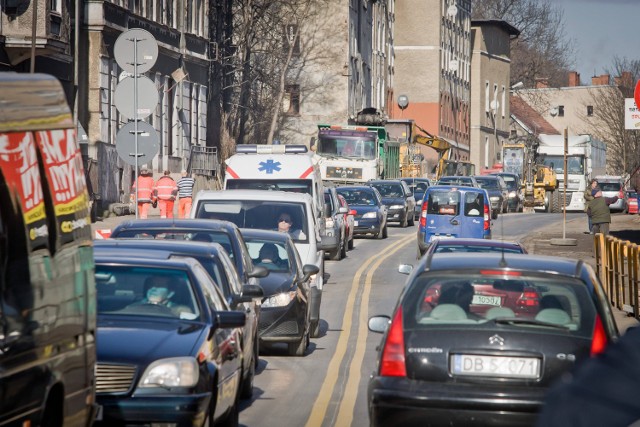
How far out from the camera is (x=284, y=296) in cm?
1547

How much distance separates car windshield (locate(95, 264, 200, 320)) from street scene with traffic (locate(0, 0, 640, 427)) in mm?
17

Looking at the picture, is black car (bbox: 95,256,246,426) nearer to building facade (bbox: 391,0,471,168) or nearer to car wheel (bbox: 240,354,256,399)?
car wheel (bbox: 240,354,256,399)

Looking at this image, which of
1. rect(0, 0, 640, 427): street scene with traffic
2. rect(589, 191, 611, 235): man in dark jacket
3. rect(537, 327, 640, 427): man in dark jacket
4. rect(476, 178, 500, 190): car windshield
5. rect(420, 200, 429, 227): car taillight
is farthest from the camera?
rect(476, 178, 500, 190): car windshield

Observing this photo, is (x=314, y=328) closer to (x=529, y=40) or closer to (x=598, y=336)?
(x=598, y=336)

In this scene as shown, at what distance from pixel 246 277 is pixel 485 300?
549 centimetres

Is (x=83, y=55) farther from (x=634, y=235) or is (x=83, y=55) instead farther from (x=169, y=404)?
(x=169, y=404)

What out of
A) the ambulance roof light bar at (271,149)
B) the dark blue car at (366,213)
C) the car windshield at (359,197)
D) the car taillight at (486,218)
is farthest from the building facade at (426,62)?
the ambulance roof light bar at (271,149)

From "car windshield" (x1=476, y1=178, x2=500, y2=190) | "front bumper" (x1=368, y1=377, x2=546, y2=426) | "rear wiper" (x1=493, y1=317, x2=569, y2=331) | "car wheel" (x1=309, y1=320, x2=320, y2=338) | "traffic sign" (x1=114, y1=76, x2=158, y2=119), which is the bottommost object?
"car wheel" (x1=309, y1=320, x2=320, y2=338)

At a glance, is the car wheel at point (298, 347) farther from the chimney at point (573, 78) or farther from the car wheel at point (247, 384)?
the chimney at point (573, 78)

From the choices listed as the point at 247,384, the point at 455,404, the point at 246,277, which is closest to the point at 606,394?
the point at 455,404

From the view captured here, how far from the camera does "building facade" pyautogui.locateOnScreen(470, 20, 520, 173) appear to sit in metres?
116

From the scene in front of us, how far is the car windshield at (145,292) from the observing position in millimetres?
10023

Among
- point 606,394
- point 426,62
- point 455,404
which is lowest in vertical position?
point 455,404

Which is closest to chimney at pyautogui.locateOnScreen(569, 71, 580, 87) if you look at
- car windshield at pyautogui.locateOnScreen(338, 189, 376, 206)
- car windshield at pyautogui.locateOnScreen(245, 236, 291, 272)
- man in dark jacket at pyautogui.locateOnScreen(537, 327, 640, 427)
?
car windshield at pyautogui.locateOnScreen(338, 189, 376, 206)
